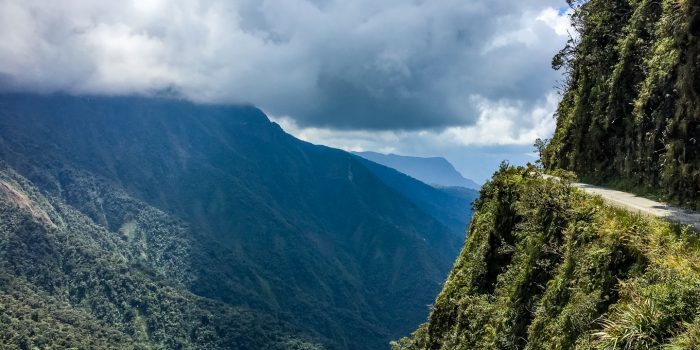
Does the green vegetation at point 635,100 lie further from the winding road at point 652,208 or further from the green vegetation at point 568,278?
the green vegetation at point 568,278

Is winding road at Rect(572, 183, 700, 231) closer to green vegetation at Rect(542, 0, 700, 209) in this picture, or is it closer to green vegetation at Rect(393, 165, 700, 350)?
green vegetation at Rect(542, 0, 700, 209)

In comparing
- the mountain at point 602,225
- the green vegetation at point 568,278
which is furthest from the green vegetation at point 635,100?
the green vegetation at point 568,278

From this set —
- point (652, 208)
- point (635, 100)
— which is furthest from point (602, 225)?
point (635, 100)

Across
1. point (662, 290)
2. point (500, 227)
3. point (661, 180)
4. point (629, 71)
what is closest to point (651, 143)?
point (661, 180)

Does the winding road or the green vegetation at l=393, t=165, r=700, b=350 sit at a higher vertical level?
the winding road

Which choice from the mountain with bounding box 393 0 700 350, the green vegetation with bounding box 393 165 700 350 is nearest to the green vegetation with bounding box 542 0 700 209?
the mountain with bounding box 393 0 700 350
